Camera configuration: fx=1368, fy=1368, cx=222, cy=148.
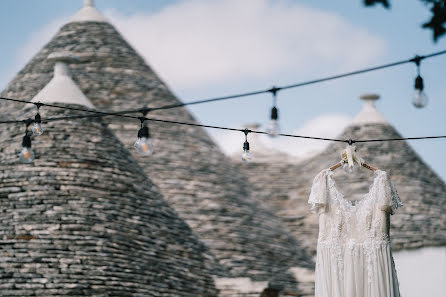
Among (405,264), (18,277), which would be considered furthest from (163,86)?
(18,277)

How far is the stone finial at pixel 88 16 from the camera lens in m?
28.1

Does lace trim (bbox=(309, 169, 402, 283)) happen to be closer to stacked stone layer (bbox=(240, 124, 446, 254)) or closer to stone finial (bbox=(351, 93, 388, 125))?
stacked stone layer (bbox=(240, 124, 446, 254))

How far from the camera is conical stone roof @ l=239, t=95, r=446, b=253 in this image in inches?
1003

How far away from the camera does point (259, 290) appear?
69.7 feet

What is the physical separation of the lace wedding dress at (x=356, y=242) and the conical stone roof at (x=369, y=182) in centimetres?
1355

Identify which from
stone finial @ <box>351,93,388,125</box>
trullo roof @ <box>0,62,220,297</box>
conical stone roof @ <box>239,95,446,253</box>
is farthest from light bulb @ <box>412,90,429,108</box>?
stone finial @ <box>351,93,388,125</box>

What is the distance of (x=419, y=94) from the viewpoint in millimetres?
11125


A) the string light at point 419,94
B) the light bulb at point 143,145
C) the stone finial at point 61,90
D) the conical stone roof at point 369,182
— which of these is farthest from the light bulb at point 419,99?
the conical stone roof at point 369,182

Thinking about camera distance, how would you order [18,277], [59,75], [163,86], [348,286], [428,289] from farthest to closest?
[163,86]
[428,289]
[59,75]
[18,277]
[348,286]

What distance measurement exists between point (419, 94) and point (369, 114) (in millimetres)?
17328

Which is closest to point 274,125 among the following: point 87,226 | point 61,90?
point 87,226

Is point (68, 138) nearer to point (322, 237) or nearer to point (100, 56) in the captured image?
point (100, 56)

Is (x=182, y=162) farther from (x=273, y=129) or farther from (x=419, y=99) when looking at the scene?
(x=419, y=99)

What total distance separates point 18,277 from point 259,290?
4.65 metres
